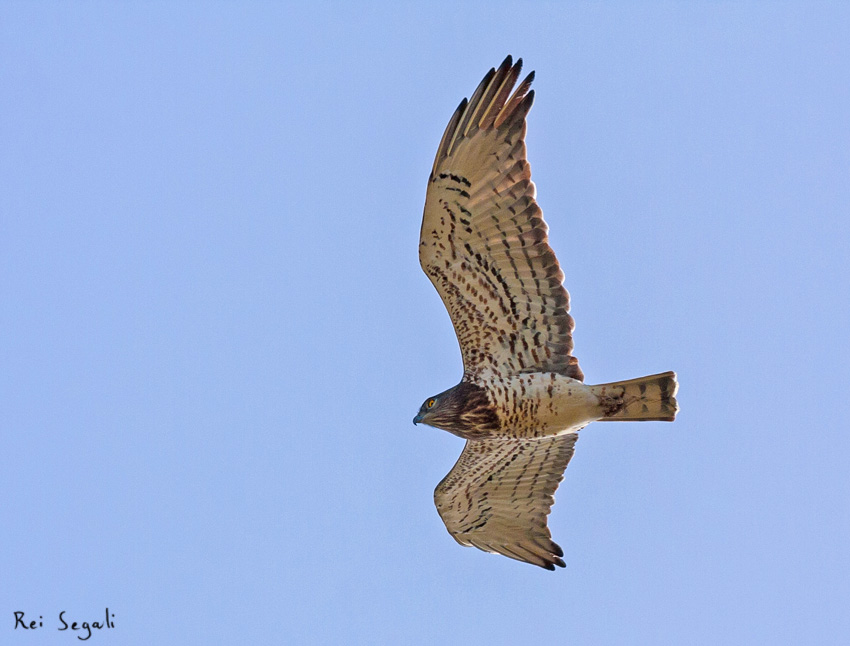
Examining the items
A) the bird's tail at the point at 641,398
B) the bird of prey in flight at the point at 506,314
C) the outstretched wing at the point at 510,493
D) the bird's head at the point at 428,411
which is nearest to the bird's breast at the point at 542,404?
the bird of prey in flight at the point at 506,314

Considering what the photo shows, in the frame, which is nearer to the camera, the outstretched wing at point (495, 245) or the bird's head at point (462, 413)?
the outstretched wing at point (495, 245)

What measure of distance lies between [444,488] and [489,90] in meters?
4.46

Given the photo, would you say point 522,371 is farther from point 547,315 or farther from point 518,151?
point 518,151

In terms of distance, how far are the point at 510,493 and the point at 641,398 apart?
7.01 ft

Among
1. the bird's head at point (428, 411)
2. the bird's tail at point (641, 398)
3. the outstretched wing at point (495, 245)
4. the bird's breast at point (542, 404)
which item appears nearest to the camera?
the outstretched wing at point (495, 245)

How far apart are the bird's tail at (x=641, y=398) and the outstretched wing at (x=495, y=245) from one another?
39 cm

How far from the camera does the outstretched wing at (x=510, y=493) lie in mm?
11344

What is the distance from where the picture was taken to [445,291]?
10516mm

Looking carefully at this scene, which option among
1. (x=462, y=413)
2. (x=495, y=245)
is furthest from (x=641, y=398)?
(x=495, y=245)

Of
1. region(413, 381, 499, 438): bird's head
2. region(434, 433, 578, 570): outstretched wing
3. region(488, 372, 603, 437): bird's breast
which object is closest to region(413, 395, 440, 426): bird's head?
region(413, 381, 499, 438): bird's head

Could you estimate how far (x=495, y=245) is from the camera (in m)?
10.0

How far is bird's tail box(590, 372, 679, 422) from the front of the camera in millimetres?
10047

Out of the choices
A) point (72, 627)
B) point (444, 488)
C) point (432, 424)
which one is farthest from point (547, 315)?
point (72, 627)

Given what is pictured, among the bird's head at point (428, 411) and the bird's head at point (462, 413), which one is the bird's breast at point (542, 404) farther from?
the bird's head at point (428, 411)
